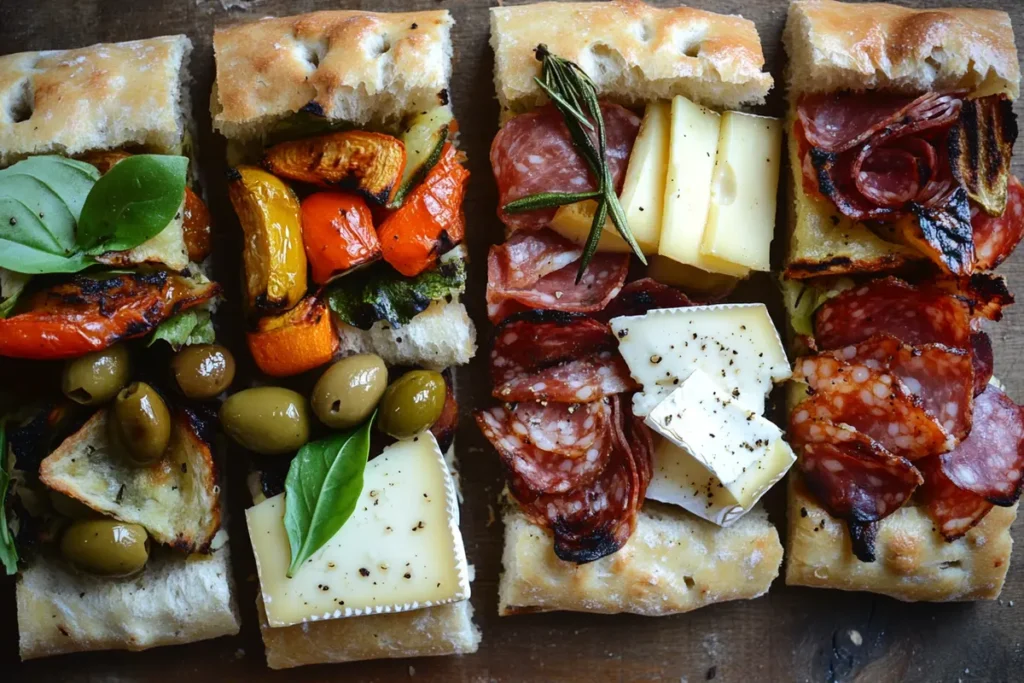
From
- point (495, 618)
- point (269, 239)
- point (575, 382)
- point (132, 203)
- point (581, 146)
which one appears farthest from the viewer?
point (495, 618)

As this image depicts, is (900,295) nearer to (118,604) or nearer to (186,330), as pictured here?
(186,330)

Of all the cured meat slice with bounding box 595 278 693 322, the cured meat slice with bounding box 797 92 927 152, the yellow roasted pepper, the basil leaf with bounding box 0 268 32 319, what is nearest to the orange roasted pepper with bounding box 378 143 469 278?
the yellow roasted pepper

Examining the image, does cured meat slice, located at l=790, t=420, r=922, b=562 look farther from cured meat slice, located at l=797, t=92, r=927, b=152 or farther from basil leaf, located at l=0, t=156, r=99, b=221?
basil leaf, located at l=0, t=156, r=99, b=221

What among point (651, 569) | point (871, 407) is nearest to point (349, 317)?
point (651, 569)

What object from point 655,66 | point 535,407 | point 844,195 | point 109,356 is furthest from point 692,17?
point 109,356

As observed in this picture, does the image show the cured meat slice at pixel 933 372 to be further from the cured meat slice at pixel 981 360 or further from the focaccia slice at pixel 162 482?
the focaccia slice at pixel 162 482

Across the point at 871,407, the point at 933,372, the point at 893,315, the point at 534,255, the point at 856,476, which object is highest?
the point at 534,255

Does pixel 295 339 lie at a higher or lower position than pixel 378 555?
higher
